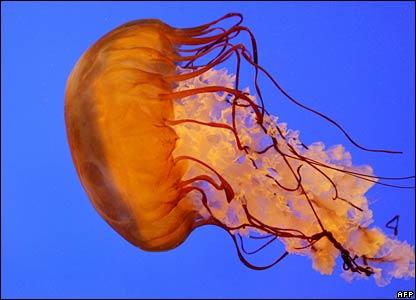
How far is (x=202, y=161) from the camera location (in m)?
3.44

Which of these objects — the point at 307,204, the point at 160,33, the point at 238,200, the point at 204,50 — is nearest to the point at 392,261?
the point at 307,204

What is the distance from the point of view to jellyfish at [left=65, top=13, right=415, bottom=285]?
326cm

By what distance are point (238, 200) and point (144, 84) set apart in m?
0.77

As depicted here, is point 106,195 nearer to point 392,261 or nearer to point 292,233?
point 292,233

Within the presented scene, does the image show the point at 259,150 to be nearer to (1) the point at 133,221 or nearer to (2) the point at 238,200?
(2) the point at 238,200

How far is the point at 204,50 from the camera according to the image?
11.5 ft

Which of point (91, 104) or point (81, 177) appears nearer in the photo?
point (91, 104)

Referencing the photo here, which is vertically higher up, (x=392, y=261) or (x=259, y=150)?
(x=259, y=150)

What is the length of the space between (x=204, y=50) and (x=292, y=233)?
3.46 ft

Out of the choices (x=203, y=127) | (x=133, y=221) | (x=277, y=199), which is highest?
(x=203, y=127)

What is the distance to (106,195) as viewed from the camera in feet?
11.0

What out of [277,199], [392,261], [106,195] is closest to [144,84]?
[106,195]

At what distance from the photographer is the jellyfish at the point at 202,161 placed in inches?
128

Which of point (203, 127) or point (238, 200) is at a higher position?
point (203, 127)
